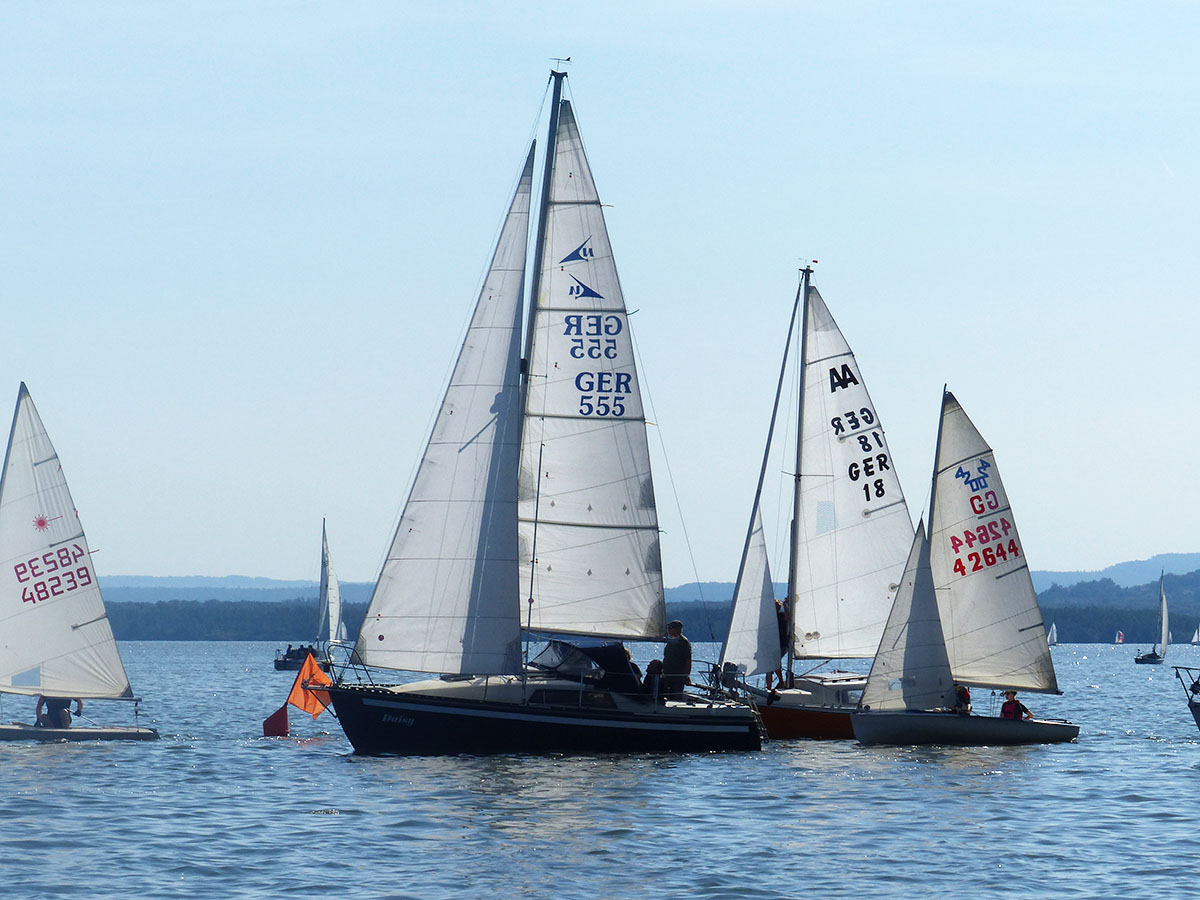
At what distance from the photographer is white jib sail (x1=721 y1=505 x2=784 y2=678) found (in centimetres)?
3759

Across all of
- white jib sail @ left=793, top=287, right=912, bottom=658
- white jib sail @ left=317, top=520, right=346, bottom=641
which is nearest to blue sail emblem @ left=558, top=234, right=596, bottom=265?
white jib sail @ left=793, top=287, right=912, bottom=658

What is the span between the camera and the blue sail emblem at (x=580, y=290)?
103ft

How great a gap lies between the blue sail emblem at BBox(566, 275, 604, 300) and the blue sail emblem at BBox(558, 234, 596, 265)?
0.33 m

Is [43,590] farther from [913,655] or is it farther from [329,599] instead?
[329,599]

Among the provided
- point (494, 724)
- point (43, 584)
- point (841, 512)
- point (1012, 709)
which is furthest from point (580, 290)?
point (1012, 709)

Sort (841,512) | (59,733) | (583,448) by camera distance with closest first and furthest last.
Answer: (583,448), (59,733), (841,512)

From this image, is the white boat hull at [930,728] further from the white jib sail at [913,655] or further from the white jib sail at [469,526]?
the white jib sail at [469,526]

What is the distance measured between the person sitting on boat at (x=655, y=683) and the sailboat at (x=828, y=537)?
6.67 metres

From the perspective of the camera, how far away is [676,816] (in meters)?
24.5

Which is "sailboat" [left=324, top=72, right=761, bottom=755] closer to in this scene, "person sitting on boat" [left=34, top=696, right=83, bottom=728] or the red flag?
"person sitting on boat" [left=34, top=696, right=83, bottom=728]

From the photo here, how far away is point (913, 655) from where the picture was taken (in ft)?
112

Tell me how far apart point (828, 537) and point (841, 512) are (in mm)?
656

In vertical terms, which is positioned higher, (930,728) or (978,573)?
(978,573)

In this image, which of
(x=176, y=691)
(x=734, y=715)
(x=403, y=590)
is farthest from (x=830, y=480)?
(x=176, y=691)
